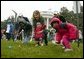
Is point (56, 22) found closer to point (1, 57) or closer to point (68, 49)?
point (68, 49)

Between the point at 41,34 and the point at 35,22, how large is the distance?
2.29 feet

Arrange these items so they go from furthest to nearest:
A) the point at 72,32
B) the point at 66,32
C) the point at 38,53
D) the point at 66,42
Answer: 1. the point at 66,32
2. the point at 72,32
3. the point at 66,42
4. the point at 38,53

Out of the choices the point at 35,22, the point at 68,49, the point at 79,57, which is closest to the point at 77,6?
the point at 35,22

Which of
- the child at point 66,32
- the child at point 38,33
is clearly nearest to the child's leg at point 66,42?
the child at point 66,32

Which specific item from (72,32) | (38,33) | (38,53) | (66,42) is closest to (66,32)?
(72,32)

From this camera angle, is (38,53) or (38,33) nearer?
(38,53)

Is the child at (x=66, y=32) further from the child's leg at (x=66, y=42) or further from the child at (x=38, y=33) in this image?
the child at (x=38, y=33)

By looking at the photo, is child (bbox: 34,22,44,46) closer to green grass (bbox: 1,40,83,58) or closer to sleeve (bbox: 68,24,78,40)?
green grass (bbox: 1,40,83,58)

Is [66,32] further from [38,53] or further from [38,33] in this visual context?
[38,33]

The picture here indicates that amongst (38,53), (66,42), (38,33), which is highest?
(38,33)

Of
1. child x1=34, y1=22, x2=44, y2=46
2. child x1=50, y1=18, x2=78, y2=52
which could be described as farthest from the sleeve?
child x1=34, y1=22, x2=44, y2=46

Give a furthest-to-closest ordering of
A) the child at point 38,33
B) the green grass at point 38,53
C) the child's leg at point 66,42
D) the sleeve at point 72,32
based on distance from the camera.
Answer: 1. the child at point 38,33
2. the sleeve at point 72,32
3. the child's leg at point 66,42
4. the green grass at point 38,53

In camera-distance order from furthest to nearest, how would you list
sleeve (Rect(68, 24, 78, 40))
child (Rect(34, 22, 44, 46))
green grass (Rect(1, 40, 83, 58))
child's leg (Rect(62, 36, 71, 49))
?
1. child (Rect(34, 22, 44, 46))
2. sleeve (Rect(68, 24, 78, 40))
3. child's leg (Rect(62, 36, 71, 49))
4. green grass (Rect(1, 40, 83, 58))

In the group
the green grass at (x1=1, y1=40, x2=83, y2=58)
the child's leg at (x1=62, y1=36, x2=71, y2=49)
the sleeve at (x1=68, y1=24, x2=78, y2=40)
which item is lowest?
the green grass at (x1=1, y1=40, x2=83, y2=58)
